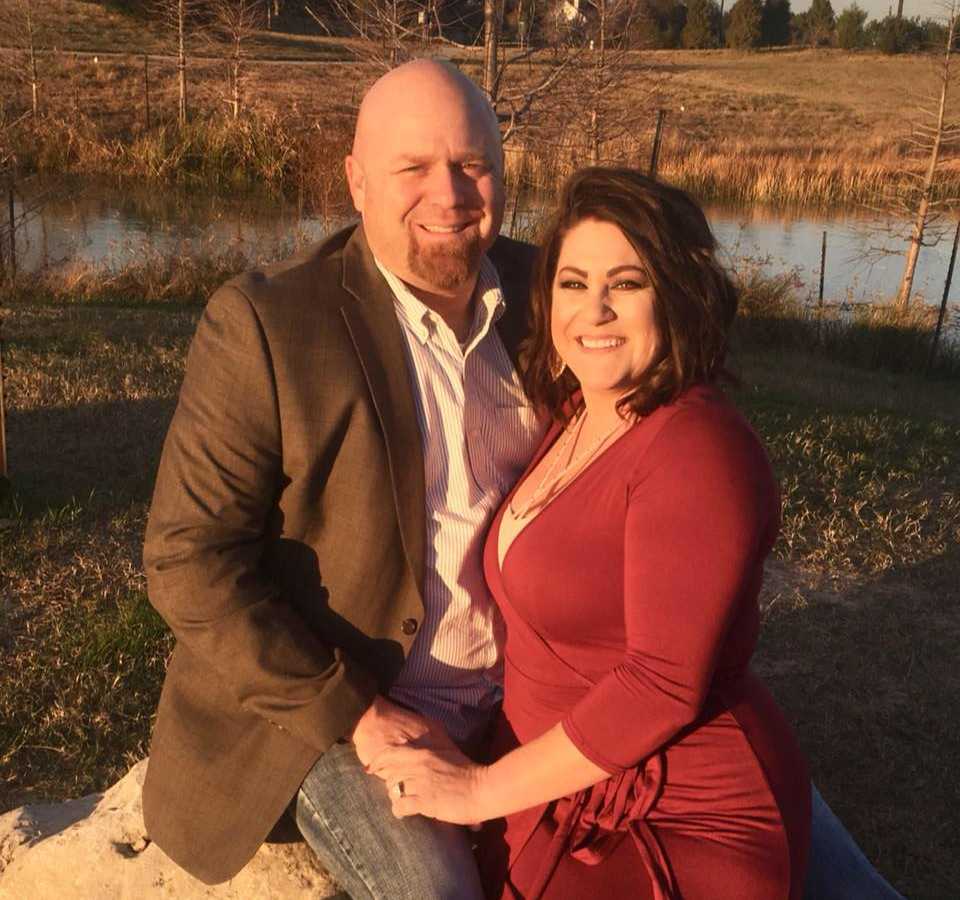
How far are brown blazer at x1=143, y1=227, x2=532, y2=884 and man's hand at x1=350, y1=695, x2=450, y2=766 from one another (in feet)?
0.10

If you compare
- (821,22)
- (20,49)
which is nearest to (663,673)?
(20,49)

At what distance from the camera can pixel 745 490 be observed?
196 centimetres

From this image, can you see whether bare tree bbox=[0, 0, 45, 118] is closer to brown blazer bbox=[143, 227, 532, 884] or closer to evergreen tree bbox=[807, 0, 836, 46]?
brown blazer bbox=[143, 227, 532, 884]

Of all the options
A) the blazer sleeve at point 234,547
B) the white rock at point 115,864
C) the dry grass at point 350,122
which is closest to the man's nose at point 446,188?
the blazer sleeve at point 234,547

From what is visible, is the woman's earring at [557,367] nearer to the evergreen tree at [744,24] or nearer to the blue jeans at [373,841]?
the blue jeans at [373,841]

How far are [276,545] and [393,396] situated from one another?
0.40 metres

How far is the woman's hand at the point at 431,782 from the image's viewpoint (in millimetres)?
2156

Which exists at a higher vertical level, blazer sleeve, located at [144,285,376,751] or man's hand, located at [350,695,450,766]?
blazer sleeve, located at [144,285,376,751]

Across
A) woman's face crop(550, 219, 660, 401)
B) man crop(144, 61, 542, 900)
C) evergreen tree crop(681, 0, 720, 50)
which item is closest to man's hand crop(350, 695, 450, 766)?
man crop(144, 61, 542, 900)

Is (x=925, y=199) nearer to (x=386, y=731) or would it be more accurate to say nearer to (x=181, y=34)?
(x=386, y=731)

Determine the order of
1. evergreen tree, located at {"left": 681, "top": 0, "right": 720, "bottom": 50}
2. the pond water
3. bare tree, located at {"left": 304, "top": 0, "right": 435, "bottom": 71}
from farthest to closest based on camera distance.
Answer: evergreen tree, located at {"left": 681, "top": 0, "right": 720, "bottom": 50} → the pond water → bare tree, located at {"left": 304, "top": 0, "right": 435, "bottom": 71}

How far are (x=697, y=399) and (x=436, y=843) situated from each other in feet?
3.20

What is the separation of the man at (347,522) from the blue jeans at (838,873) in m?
0.76

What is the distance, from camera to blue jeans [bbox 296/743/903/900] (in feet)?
7.11
